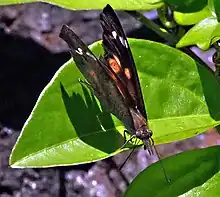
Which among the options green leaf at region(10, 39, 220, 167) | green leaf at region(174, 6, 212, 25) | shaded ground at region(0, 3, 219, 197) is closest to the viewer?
green leaf at region(10, 39, 220, 167)

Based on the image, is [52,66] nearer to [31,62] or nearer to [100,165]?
[31,62]

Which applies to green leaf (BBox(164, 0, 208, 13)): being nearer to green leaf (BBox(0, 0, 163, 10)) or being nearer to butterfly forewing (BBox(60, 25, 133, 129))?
green leaf (BBox(0, 0, 163, 10))

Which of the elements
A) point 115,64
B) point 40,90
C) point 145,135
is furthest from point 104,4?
point 40,90

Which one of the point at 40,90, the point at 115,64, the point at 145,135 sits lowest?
the point at 40,90

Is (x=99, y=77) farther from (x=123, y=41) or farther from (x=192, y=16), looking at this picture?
(x=192, y=16)

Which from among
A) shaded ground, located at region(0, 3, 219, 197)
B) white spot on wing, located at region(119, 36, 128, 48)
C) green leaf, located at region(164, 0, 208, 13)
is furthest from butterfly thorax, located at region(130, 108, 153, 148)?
shaded ground, located at region(0, 3, 219, 197)

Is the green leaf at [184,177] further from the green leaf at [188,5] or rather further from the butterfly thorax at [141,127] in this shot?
the green leaf at [188,5]

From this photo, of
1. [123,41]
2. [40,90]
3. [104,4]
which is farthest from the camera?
[40,90]
